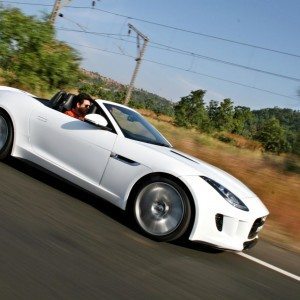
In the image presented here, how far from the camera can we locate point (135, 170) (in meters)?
5.57

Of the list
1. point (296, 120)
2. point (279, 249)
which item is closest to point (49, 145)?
point (279, 249)

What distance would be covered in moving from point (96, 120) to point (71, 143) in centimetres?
45

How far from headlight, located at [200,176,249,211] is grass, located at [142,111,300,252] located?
1.73 metres

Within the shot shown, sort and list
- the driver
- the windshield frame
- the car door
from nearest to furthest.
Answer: the car door, the windshield frame, the driver

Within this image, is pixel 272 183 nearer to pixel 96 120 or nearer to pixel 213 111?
pixel 96 120

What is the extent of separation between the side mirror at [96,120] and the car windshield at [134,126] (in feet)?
0.74

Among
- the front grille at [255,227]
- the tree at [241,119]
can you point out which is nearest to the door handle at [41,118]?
the front grille at [255,227]

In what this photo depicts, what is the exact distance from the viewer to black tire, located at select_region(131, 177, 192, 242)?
17.1 feet

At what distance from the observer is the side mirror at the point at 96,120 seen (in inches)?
235

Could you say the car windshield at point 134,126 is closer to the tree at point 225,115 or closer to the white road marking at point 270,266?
the white road marking at point 270,266

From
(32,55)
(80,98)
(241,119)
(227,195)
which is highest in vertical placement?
(241,119)

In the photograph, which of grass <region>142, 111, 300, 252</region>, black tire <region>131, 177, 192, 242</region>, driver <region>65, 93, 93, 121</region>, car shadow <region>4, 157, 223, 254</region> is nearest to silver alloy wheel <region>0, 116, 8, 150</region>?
car shadow <region>4, 157, 223, 254</region>

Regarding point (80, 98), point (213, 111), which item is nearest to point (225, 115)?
point (213, 111)

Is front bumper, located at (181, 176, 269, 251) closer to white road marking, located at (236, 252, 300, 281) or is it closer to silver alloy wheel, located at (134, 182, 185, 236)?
silver alloy wheel, located at (134, 182, 185, 236)
